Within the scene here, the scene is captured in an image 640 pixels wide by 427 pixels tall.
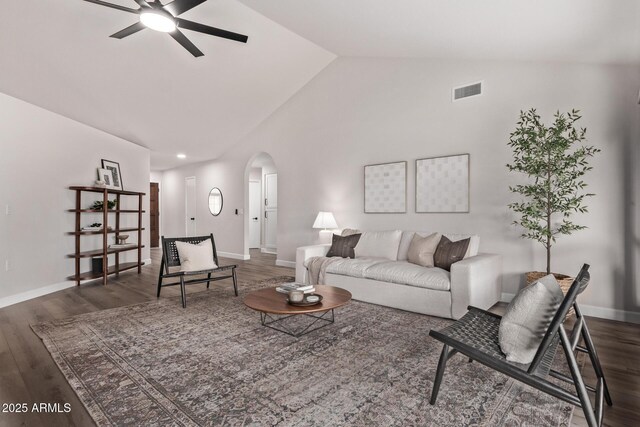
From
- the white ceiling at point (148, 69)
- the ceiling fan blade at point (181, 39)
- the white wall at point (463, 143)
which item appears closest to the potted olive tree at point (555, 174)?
the white wall at point (463, 143)

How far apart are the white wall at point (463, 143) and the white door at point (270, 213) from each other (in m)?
1.94

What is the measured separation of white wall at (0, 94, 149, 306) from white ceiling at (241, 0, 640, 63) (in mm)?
3286

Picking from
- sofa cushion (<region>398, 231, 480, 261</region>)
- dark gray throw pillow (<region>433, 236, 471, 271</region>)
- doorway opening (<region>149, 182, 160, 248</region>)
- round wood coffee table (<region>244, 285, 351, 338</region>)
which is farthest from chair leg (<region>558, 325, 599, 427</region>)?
doorway opening (<region>149, 182, 160, 248</region>)

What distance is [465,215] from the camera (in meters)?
4.15

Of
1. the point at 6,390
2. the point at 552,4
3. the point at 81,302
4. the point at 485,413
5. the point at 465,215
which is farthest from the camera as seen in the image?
the point at 465,215

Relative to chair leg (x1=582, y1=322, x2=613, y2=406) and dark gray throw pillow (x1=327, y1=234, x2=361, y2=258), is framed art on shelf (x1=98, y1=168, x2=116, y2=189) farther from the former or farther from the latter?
chair leg (x1=582, y1=322, x2=613, y2=406)

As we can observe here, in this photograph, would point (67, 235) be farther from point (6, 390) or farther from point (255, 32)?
point (255, 32)

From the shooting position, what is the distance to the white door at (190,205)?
29.5ft

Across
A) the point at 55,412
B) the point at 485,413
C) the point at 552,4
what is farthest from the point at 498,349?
the point at 552,4

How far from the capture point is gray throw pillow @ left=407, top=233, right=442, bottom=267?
3749 mm

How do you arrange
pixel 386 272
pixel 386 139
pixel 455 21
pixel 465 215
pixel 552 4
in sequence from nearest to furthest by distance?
pixel 552 4 < pixel 455 21 < pixel 386 272 < pixel 465 215 < pixel 386 139

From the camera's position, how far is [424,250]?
3.80m

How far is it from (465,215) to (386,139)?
164 centimetres

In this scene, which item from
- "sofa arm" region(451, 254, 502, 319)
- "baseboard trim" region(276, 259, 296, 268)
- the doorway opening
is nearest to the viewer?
"sofa arm" region(451, 254, 502, 319)
